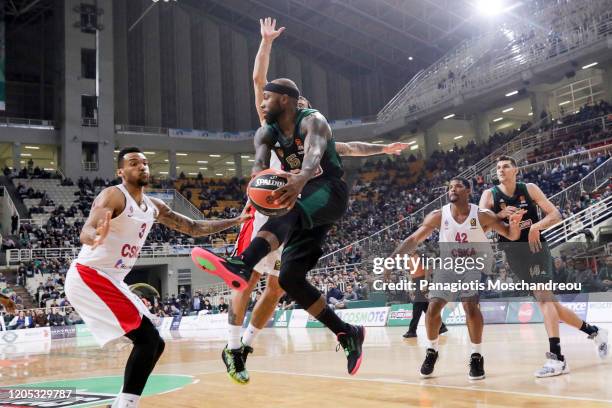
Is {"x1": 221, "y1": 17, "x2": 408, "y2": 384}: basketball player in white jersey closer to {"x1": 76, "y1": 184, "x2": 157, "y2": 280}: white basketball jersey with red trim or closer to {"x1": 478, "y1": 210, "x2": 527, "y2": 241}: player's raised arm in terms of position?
{"x1": 76, "y1": 184, "x2": 157, "y2": 280}: white basketball jersey with red trim

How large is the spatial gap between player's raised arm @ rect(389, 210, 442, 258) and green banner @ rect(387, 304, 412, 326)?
32.2 ft

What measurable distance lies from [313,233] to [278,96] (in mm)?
1032

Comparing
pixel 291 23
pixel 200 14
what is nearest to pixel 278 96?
pixel 291 23

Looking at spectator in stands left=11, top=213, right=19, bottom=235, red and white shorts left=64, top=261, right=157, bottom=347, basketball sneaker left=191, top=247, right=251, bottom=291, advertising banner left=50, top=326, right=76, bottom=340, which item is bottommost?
advertising banner left=50, top=326, right=76, bottom=340

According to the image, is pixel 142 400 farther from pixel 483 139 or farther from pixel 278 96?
pixel 483 139

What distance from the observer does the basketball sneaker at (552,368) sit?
5.70m

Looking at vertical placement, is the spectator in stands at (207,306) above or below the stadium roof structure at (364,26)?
below

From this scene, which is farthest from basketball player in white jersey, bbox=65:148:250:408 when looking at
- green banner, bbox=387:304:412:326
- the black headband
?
green banner, bbox=387:304:412:326

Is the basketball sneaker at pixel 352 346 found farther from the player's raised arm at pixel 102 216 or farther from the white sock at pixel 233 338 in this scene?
the player's raised arm at pixel 102 216

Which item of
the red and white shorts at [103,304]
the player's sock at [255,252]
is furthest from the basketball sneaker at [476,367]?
the red and white shorts at [103,304]

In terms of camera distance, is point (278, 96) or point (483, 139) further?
point (483, 139)

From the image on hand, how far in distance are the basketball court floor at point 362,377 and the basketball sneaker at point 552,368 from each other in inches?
3.7

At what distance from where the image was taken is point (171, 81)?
1634 inches

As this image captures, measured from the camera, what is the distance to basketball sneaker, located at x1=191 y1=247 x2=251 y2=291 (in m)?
3.84
